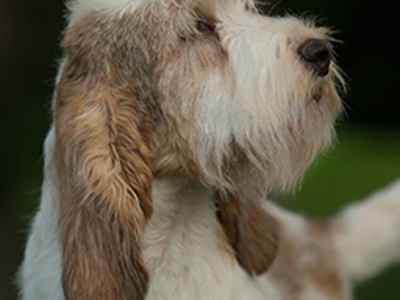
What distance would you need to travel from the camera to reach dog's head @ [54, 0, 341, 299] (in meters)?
2.79

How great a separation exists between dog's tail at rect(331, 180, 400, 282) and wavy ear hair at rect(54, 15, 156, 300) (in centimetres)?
210

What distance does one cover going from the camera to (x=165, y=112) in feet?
9.59

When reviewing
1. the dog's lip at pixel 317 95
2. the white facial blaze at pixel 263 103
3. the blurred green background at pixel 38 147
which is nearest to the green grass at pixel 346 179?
the blurred green background at pixel 38 147

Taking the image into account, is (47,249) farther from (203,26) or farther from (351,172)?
(351,172)

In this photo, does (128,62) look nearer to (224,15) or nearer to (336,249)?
(224,15)

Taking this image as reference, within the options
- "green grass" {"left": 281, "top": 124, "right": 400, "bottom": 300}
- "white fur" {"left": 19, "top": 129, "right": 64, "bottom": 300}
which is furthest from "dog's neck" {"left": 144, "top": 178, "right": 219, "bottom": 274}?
"green grass" {"left": 281, "top": 124, "right": 400, "bottom": 300}

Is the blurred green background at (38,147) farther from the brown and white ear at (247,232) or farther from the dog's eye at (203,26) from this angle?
the dog's eye at (203,26)

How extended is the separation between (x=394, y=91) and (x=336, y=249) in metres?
5.69

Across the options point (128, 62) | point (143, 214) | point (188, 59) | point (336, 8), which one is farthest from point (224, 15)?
point (336, 8)

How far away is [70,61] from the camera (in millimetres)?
3062

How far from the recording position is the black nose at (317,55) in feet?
9.14

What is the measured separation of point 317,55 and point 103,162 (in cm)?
96

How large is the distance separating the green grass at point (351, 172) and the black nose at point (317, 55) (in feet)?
10.9

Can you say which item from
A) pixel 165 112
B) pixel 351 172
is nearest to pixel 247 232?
pixel 165 112
